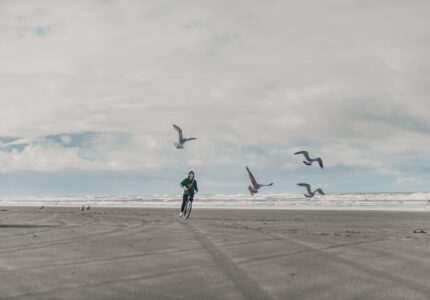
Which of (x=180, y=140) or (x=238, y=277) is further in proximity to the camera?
(x=180, y=140)

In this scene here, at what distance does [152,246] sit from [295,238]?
4.28 meters

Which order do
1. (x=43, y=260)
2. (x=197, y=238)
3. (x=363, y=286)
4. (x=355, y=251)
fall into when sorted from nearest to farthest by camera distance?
(x=363, y=286) < (x=43, y=260) < (x=355, y=251) < (x=197, y=238)

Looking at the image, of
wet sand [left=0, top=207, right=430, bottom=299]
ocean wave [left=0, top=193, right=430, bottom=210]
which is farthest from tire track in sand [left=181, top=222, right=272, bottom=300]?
ocean wave [left=0, top=193, right=430, bottom=210]

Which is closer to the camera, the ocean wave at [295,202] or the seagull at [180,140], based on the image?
the seagull at [180,140]

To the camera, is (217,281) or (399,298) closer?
(399,298)

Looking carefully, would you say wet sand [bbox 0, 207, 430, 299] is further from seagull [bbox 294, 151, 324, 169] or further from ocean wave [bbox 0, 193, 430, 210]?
ocean wave [bbox 0, 193, 430, 210]

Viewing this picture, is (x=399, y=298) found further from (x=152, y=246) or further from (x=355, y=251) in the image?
(x=152, y=246)

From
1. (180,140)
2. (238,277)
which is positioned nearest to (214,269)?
(238,277)

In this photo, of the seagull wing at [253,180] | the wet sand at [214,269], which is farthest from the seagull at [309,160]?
the wet sand at [214,269]

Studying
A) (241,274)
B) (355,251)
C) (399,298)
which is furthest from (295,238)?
(399,298)

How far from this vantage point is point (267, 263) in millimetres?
9727

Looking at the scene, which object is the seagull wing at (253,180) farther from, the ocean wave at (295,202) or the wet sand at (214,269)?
the wet sand at (214,269)

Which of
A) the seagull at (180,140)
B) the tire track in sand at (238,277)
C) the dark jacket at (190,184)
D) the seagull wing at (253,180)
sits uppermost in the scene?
the seagull at (180,140)

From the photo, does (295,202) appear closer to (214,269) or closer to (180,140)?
(180,140)
